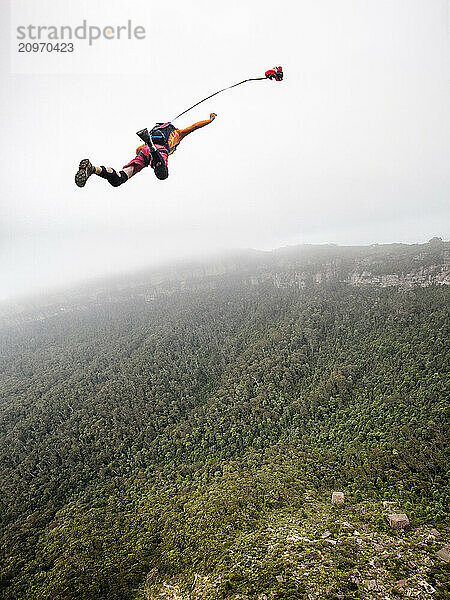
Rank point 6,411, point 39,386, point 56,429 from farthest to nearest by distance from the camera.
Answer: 1. point 39,386
2. point 6,411
3. point 56,429

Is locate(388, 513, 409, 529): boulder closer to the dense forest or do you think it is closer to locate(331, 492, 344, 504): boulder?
the dense forest

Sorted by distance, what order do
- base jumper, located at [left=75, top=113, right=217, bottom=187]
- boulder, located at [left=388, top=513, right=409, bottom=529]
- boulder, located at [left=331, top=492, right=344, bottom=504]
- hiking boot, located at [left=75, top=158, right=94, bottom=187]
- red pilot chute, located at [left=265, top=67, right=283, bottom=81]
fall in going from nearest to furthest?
hiking boot, located at [left=75, top=158, right=94, bottom=187] → base jumper, located at [left=75, top=113, right=217, bottom=187] → red pilot chute, located at [left=265, top=67, right=283, bottom=81] → boulder, located at [left=388, top=513, right=409, bottom=529] → boulder, located at [left=331, top=492, right=344, bottom=504]

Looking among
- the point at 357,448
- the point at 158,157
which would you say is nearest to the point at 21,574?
the point at 357,448

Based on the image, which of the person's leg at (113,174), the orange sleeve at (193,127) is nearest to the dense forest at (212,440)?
the person's leg at (113,174)

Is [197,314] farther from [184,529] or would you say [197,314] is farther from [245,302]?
[184,529]

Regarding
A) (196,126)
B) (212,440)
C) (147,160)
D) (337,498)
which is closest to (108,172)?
(147,160)

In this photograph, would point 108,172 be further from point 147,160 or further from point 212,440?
point 212,440

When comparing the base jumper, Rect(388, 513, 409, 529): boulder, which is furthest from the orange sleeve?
Rect(388, 513, 409, 529): boulder
